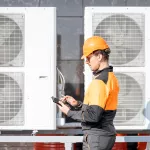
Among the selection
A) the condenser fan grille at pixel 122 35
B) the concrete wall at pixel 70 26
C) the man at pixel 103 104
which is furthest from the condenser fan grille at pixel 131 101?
the concrete wall at pixel 70 26

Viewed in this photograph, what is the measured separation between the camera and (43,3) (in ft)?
15.9

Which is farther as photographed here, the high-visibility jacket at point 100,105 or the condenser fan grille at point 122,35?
the condenser fan grille at point 122,35

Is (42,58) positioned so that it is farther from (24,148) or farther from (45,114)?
(24,148)

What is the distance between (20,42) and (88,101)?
3.39 ft

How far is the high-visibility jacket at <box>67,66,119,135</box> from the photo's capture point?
2844 mm

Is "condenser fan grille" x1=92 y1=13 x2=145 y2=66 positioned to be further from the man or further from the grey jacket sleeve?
the grey jacket sleeve

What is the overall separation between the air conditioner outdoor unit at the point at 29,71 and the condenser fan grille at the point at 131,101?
559 millimetres

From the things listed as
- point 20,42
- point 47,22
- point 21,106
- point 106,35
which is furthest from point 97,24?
point 21,106

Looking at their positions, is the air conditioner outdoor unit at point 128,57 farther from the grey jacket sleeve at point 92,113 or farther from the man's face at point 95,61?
the grey jacket sleeve at point 92,113

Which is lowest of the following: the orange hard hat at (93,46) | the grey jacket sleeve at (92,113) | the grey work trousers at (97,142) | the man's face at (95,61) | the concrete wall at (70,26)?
the grey work trousers at (97,142)

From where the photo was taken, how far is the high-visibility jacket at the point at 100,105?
2.84 metres

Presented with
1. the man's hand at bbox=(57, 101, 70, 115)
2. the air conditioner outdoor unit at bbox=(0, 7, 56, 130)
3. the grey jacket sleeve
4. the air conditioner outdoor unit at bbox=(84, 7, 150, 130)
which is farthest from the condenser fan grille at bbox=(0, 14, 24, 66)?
the grey jacket sleeve

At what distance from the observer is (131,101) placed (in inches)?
147

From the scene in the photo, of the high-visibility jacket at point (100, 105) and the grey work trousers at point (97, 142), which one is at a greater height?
the high-visibility jacket at point (100, 105)
